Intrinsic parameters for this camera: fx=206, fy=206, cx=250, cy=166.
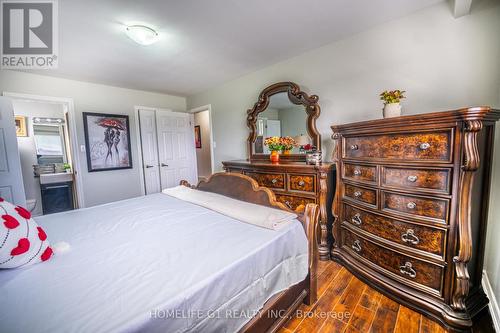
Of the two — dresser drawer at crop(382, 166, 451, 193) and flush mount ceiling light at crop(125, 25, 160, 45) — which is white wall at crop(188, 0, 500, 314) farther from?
flush mount ceiling light at crop(125, 25, 160, 45)

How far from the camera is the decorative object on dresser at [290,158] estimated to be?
219cm

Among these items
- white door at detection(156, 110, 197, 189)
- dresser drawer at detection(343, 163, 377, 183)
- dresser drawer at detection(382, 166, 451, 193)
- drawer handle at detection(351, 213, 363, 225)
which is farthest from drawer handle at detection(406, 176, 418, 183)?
white door at detection(156, 110, 197, 189)

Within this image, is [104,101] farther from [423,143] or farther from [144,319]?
[423,143]

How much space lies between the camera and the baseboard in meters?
1.31

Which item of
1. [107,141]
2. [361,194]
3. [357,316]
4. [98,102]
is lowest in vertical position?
[357,316]

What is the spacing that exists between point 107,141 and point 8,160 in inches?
51.0

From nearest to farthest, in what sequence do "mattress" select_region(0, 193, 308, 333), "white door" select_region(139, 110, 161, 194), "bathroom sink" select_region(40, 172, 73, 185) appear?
"mattress" select_region(0, 193, 308, 333) → "bathroom sink" select_region(40, 172, 73, 185) → "white door" select_region(139, 110, 161, 194)

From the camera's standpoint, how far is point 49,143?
411 cm

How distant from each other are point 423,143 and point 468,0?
3.63ft

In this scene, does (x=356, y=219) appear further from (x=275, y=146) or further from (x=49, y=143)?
(x=49, y=143)

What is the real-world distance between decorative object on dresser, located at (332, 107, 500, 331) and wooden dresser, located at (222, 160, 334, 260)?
0.35 metres

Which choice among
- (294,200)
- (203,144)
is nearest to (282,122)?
(294,200)

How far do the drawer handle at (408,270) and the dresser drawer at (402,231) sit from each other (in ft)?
0.47

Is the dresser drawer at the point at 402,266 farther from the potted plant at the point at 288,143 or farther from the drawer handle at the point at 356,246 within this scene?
the potted plant at the point at 288,143
